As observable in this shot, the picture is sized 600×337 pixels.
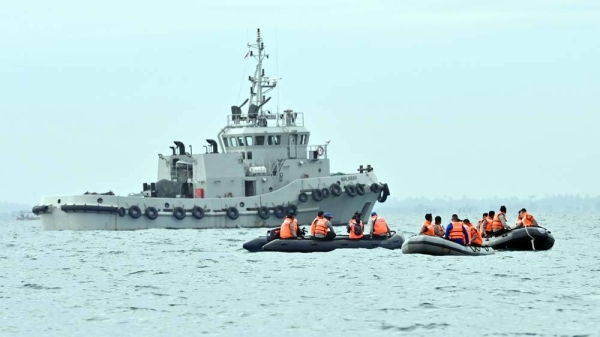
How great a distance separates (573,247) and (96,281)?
2329cm

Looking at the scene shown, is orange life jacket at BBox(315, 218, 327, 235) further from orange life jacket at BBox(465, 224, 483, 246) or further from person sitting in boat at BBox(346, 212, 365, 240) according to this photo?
orange life jacket at BBox(465, 224, 483, 246)

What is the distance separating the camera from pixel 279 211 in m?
67.3

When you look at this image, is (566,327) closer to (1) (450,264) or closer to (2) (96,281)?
(1) (450,264)

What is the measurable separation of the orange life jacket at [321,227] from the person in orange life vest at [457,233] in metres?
4.76

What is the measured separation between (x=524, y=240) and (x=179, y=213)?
26.2 metres

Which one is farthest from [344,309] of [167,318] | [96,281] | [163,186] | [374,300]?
[163,186]

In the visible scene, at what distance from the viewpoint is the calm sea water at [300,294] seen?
1014 inches

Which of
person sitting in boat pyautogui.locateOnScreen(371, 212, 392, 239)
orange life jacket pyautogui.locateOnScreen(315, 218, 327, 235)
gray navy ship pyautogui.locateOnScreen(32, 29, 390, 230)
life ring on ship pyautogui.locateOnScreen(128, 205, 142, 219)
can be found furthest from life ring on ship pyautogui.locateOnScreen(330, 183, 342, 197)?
orange life jacket pyautogui.locateOnScreen(315, 218, 327, 235)

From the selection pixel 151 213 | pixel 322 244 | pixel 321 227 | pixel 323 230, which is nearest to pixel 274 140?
pixel 151 213

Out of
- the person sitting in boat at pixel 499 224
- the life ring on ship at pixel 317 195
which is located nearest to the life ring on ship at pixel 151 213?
the life ring on ship at pixel 317 195

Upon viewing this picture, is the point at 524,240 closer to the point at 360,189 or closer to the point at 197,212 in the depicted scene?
the point at 197,212

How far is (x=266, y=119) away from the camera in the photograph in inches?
2810

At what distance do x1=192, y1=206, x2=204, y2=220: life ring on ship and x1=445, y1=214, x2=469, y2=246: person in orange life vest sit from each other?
27.2 metres

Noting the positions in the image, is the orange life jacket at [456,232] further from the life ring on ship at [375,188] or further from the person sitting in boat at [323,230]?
the life ring on ship at [375,188]
